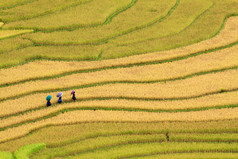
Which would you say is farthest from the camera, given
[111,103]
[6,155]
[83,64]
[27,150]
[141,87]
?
[83,64]

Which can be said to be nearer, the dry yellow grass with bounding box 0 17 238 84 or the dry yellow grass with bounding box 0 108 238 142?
the dry yellow grass with bounding box 0 108 238 142

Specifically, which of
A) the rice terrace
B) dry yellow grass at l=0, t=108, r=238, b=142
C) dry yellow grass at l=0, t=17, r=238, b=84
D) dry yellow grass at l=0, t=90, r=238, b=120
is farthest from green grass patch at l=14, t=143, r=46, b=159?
dry yellow grass at l=0, t=17, r=238, b=84

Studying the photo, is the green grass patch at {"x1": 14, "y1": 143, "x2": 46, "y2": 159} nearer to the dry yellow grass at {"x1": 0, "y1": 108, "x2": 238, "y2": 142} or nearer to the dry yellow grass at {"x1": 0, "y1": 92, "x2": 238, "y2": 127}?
the dry yellow grass at {"x1": 0, "y1": 108, "x2": 238, "y2": 142}

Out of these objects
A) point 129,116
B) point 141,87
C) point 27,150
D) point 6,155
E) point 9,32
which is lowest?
point 6,155

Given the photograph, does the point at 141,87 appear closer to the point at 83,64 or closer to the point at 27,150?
the point at 83,64

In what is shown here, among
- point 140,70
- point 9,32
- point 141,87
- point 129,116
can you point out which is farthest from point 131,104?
point 9,32

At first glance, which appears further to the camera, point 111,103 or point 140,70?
point 140,70

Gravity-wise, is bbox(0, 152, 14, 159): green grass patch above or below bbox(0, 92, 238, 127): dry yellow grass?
below

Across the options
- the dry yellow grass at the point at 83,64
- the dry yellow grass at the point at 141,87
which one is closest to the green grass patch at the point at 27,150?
the dry yellow grass at the point at 141,87

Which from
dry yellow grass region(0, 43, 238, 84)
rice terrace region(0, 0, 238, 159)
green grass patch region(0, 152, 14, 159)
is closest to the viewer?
green grass patch region(0, 152, 14, 159)
